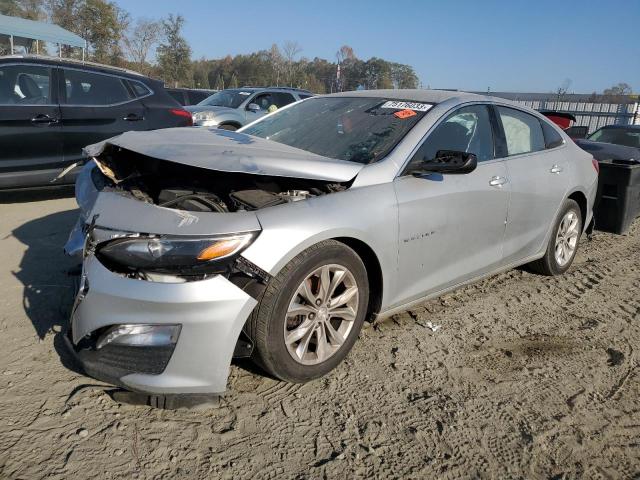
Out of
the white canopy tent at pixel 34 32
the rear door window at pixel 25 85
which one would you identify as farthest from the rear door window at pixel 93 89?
the white canopy tent at pixel 34 32

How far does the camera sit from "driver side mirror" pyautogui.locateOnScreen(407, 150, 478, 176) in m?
3.16

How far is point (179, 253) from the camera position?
2.41 m

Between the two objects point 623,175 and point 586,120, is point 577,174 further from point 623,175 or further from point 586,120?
point 586,120

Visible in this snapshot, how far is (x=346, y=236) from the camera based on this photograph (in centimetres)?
283

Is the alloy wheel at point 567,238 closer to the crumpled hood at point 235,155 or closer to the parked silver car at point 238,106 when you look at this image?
the crumpled hood at point 235,155

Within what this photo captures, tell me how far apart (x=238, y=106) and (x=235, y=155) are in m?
9.40

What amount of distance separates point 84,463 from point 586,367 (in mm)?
2844

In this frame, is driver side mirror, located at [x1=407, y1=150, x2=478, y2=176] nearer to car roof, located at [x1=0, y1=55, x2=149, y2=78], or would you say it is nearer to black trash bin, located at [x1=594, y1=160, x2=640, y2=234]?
black trash bin, located at [x1=594, y1=160, x2=640, y2=234]

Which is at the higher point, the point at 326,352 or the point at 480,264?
the point at 480,264

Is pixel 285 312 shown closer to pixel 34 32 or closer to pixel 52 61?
pixel 52 61

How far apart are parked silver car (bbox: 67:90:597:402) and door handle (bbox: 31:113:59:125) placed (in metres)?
3.07

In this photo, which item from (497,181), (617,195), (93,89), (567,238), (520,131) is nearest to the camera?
(497,181)

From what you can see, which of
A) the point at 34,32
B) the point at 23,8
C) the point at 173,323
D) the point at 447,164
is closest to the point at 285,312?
the point at 173,323

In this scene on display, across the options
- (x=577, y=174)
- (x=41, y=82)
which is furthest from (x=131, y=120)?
(x=577, y=174)
